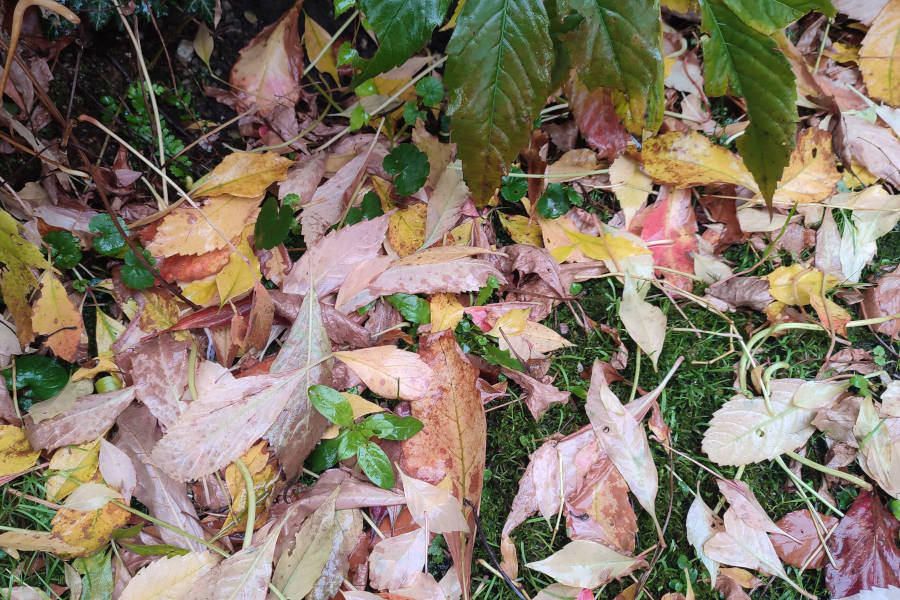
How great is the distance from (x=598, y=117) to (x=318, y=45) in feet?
2.35

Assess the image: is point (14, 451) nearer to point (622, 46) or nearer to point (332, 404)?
point (332, 404)

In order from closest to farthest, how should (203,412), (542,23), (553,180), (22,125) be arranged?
(542,23)
(203,412)
(22,125)
(553,180)

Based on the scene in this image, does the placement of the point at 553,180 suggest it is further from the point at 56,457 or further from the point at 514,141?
the point at 56,457

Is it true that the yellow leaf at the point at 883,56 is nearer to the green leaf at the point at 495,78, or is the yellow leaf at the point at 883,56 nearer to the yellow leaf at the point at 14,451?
the green leaf at the point at 495,78

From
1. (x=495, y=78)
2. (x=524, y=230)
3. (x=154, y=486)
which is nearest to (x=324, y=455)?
(x=154, y=486)

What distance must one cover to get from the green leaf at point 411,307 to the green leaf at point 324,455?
304 mm

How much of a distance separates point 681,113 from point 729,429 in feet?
2.64

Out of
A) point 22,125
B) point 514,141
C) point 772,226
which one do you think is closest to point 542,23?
point 514,141

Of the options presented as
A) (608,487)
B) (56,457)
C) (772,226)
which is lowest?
(608,487)

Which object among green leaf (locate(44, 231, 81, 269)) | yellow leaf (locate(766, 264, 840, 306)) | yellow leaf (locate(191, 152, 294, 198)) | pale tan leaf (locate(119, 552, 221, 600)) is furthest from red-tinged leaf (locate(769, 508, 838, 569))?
green leaf (locate(44, 231, 81, 269))

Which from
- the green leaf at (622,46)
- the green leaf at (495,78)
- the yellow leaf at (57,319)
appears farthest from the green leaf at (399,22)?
the yellow leaf at (57,319)

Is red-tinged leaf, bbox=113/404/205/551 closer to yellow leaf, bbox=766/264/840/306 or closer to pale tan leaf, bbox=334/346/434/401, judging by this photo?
pale tan leaf, bbox=334/346/434/401

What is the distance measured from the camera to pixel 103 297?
4.21ft

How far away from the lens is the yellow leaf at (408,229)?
4.30 feet
